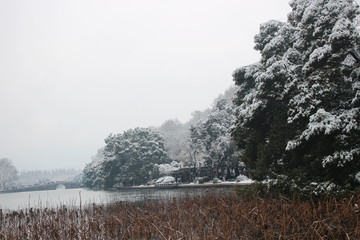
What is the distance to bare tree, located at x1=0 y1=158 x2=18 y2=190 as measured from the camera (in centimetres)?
9532

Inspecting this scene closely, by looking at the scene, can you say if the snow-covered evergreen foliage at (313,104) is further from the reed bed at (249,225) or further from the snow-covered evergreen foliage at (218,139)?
the snow-covered evergreen foliage at (218,139)

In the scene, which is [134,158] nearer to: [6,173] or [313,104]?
[313,104]

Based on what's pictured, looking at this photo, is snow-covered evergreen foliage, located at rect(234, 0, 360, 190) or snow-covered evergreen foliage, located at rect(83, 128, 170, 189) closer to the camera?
snow-covered evergreen foliage, located at rect(234, 0, 360, 190)

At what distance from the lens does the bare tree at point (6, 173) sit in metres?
95.3

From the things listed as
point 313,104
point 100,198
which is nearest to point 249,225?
point 313,104

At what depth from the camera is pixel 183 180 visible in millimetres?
43094

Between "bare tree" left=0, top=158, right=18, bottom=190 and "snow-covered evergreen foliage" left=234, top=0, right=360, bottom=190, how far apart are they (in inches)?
4035

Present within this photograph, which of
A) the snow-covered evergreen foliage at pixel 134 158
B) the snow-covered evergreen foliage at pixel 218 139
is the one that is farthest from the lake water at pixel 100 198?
the snow-covered evergreen foliage at pixel 134 158

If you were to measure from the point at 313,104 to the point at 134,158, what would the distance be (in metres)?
40.7

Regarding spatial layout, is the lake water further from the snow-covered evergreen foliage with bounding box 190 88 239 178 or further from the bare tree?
the bare tree

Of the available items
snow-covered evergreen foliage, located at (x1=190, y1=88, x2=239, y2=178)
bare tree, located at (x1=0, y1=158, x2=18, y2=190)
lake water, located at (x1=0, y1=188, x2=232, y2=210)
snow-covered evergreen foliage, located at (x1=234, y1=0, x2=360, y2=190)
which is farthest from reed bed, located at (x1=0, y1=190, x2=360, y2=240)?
bare tree, located at (x1=0, y1=158, x2=18, y2=190)

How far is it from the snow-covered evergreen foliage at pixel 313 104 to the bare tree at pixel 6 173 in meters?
102

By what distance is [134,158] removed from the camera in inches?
1927

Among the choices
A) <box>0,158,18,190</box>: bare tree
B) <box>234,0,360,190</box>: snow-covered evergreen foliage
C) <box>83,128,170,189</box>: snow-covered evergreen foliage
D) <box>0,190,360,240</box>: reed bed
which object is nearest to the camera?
<box>0,190,360,240</box>: reed bed
